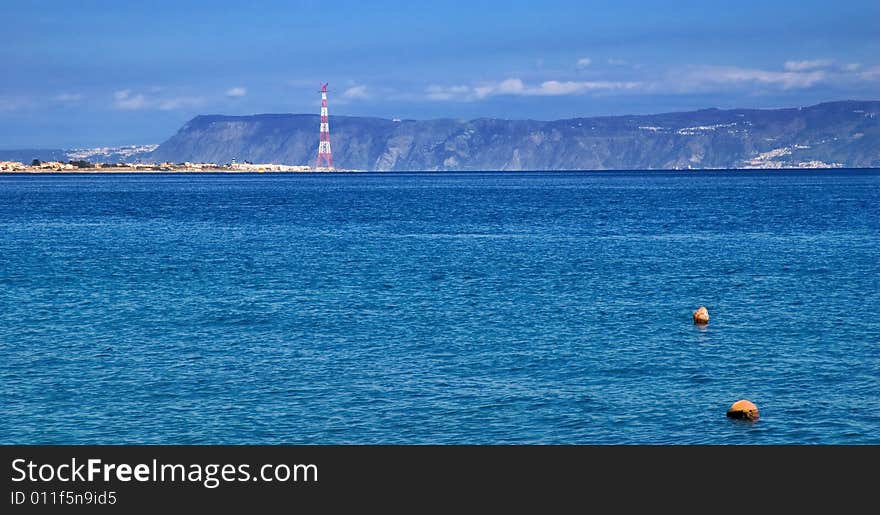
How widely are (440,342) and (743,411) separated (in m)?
14.9

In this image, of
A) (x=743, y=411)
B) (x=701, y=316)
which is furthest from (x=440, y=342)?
(x=743, y=411)

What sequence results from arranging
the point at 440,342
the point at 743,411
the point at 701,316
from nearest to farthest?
the point at 743,411 → the point at 440,342 → the point at 701,316

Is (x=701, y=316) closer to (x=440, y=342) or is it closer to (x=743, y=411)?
(x=440, y=342)

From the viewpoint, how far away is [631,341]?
44.1 metres

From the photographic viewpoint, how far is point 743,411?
3184cm

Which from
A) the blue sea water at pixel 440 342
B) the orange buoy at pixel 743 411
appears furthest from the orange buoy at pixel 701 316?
the orange buoy at pixel 743 411

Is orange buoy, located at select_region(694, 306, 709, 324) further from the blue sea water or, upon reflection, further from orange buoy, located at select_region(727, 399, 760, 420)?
orange buoy, located at select_region(727, 399, 760, 420)

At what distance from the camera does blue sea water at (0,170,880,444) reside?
31609mm

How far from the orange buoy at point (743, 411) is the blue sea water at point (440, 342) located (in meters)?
0.31

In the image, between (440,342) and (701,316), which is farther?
(701,316)
